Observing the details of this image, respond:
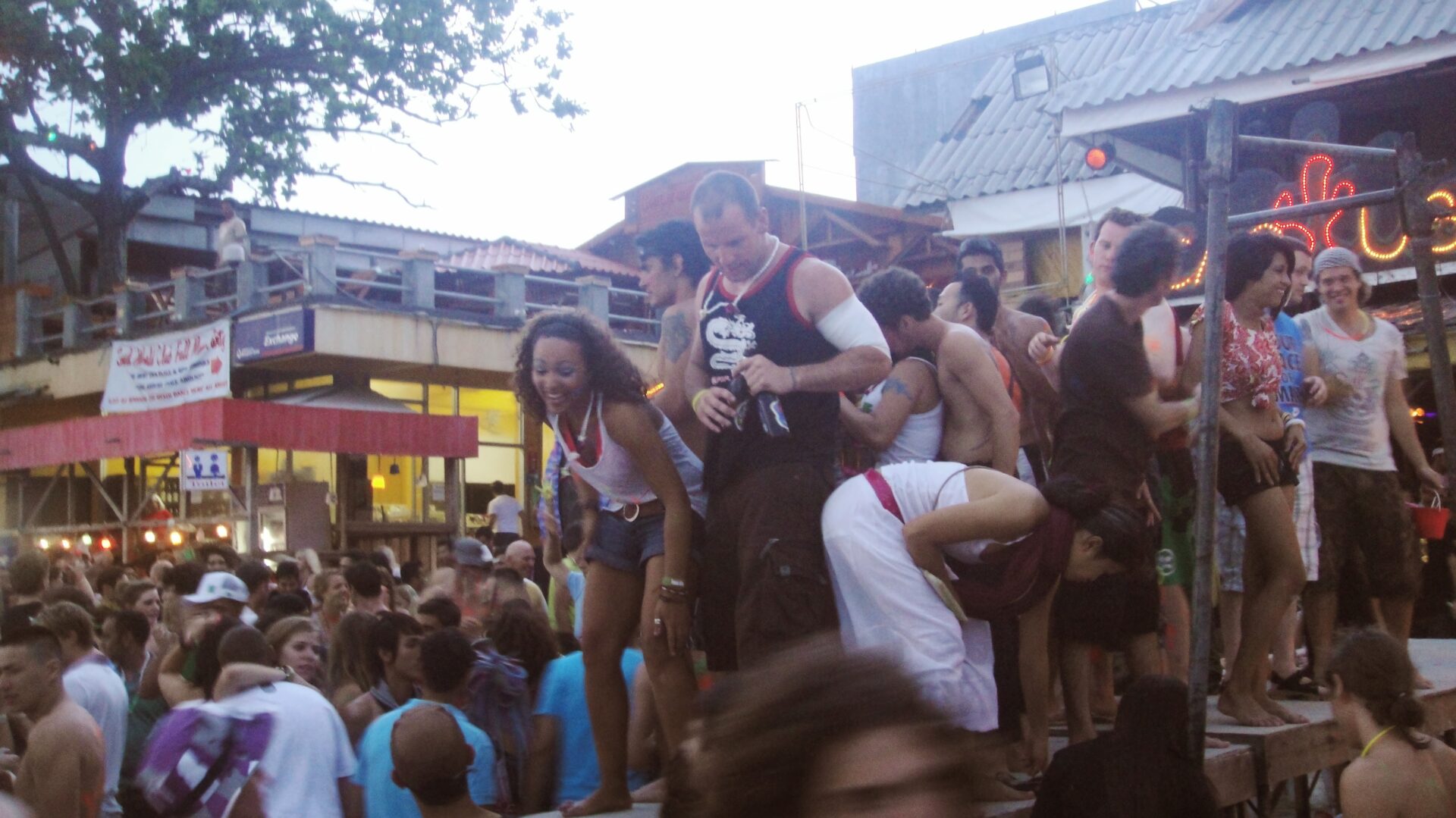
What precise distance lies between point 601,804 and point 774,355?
1.63m

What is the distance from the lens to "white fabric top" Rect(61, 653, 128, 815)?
666 cm

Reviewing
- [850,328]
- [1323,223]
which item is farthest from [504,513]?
[850,328]

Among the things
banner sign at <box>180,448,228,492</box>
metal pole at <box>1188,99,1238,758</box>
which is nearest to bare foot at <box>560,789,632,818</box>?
metal pole at <box>1188,99,1238,758</box>

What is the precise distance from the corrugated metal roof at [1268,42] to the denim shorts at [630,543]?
928 cm

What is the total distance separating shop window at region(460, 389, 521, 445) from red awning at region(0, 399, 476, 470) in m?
2.96

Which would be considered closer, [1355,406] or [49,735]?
[49,735]

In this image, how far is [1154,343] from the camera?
6207 millimetres

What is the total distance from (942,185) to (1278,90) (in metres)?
10.1

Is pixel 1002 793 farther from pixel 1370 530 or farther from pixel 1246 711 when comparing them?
pixel 1370 530

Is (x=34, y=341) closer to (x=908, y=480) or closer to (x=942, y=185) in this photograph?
(x=942, y=185)

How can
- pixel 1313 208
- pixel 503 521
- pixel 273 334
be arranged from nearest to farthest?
pixel 1313 208
pixel 503 521
pixel 273 334

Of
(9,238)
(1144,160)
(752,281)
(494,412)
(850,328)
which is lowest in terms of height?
(850,328)

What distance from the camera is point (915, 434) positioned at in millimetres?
5520

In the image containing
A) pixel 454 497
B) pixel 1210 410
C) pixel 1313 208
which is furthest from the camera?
pixel 454 497
